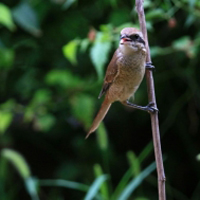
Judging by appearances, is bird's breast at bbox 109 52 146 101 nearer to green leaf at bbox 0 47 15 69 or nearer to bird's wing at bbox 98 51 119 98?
bird's wing at bbox 98 51 119 98

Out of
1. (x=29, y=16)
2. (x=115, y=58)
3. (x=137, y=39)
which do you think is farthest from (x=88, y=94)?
(x=137, y=39)

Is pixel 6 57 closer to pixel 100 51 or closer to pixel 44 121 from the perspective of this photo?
pixel 44 121

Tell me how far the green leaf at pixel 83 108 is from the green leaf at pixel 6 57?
52 centimetres

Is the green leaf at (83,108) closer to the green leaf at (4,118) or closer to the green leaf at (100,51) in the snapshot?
the green leaf at (4,118)

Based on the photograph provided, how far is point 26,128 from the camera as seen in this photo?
11.1 ft

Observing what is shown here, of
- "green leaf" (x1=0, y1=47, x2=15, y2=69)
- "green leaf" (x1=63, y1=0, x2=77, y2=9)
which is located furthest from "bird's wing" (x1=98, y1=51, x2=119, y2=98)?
"green leaf" (x1=0, y1=47, x2=15, y2=69)

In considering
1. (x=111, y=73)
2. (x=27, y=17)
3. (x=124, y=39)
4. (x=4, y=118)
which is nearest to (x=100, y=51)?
(x=111, y=73)

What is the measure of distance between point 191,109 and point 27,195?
164 cm

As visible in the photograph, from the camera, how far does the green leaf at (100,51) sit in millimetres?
2137

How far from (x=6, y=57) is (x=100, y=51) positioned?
3.15 ft

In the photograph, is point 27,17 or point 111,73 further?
point 27,17

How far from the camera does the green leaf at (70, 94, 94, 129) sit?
113 inches

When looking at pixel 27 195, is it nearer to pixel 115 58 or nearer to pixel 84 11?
pixel 84 11

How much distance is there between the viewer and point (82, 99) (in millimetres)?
2877
